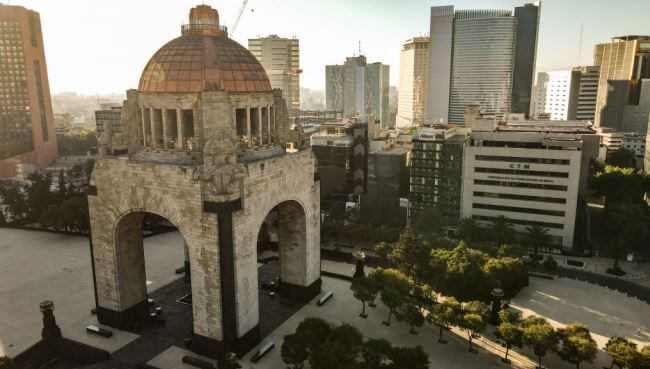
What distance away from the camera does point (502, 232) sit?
66.9 meters

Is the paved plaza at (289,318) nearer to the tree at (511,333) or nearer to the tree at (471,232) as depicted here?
the tree at (511,333)

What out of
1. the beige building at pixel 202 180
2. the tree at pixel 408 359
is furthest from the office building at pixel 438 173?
the tree at pixel 408 359

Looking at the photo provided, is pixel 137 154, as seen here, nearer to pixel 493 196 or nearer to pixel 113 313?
pixel 113 313

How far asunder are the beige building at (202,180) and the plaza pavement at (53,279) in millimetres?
4835

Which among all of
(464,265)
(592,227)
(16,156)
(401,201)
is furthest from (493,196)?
(16,156)

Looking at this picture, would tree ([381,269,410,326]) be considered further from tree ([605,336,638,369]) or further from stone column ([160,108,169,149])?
stone column ([160,108,169,149])

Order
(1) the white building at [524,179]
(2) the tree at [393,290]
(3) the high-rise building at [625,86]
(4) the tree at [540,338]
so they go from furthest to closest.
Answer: (3) the high-rise building at [625,86], (1) the white building at [524,179], (2) the tree at [393,290], (4) the tree at [540,338]

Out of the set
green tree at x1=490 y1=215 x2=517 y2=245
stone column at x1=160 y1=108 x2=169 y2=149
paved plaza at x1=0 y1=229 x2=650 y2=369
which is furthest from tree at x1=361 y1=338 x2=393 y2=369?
green tree at x1=490 y1=215 x2=517 y2=245

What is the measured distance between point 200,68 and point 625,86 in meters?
199

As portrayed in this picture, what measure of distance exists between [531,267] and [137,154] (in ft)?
172

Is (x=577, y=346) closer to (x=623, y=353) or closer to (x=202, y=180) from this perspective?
(x=623, y=353)

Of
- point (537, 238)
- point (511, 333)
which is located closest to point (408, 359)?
point (511, 333)

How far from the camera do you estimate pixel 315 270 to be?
152ft

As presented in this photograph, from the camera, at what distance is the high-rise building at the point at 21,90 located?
11644cm
